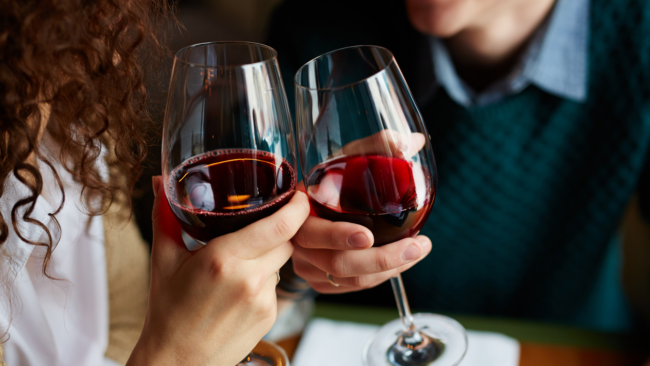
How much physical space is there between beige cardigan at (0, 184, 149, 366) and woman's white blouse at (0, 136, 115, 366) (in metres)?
0.04

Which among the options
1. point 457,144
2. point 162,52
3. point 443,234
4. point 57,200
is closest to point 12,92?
point 162,52

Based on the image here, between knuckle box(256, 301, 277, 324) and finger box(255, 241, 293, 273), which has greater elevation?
finger box(255, 241, 293, 273)

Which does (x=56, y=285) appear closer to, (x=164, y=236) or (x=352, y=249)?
(x=164, y=236)

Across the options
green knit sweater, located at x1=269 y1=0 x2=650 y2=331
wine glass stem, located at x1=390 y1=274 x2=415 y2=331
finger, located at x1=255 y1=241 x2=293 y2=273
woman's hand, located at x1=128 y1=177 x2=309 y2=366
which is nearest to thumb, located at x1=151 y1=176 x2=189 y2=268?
woman's hand, located at x1=128 y1=177 x2=309 y2=366

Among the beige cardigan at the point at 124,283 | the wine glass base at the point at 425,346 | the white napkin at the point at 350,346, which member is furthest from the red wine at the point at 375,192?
the beige cardigan at the point at 124,283

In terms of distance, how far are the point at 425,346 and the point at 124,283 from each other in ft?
2.48

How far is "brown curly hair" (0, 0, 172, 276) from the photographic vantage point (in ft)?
1.84

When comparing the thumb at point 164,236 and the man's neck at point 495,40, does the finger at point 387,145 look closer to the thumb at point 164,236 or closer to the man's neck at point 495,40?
the thumb at point 164,236

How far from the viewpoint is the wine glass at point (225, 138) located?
58cm

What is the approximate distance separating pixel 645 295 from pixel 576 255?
26cm

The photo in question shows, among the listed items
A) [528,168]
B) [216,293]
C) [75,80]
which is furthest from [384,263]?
[528,168]

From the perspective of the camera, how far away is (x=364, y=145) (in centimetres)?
64

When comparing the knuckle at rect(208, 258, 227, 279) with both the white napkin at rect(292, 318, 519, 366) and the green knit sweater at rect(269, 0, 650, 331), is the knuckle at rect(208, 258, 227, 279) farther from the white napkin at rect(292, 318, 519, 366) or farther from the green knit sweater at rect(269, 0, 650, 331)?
the green knit sweater at rect(269, 0, 650, 331)

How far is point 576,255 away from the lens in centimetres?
147
